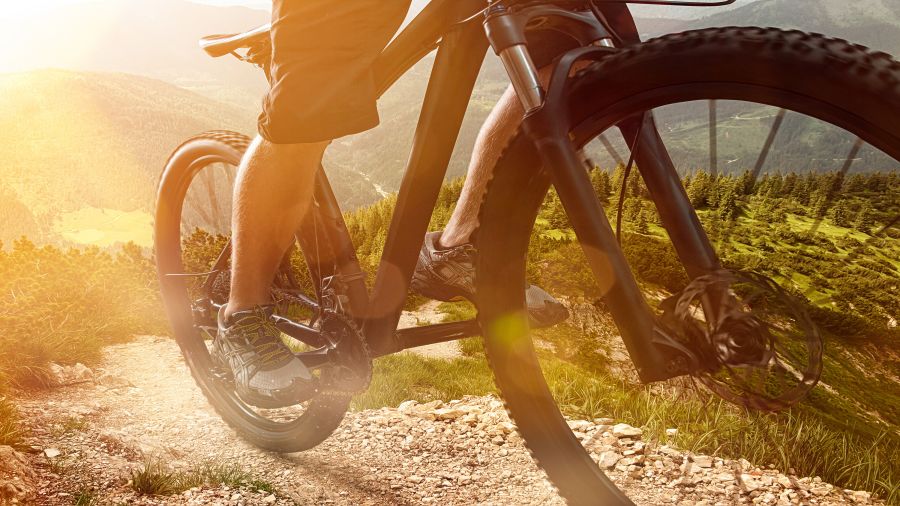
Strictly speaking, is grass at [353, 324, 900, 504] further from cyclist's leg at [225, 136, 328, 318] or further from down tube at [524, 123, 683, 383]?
cyclist's leg at [225, 136, 328, 318]

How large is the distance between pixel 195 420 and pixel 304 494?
1.25 metres

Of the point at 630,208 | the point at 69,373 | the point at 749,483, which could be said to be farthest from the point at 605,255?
the point at 69,373

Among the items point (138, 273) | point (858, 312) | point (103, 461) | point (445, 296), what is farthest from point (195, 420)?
point (138, 273)

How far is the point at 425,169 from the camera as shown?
2088 mm

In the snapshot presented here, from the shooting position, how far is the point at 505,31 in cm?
171

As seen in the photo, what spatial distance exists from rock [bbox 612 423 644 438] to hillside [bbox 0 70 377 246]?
4148cm

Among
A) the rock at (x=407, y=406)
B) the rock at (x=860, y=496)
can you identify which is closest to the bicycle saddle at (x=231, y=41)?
the rock at (x=407, y=406)

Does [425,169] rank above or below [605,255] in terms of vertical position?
above

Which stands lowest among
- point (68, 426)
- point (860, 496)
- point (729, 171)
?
point (860, 496)

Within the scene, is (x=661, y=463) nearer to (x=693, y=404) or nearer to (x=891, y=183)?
(x=693, y=404)

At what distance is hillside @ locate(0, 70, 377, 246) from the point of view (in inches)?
2958

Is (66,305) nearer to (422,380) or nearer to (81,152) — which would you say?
(422,380)

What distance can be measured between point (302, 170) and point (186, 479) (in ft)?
4.90

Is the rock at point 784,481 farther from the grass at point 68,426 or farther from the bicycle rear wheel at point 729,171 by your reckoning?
the grass at point 68,426
